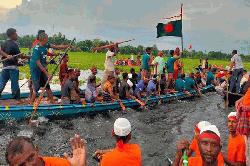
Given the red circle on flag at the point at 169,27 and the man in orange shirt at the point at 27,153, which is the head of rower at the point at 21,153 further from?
the red circle on flag at the point at 169,27

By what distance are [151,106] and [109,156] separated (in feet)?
41.5

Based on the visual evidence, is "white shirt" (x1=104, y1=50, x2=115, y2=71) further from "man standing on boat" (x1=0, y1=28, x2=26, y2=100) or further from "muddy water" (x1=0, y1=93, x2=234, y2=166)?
"man standing on boat" (x1=0, y1=28, x2=26, y2=100)

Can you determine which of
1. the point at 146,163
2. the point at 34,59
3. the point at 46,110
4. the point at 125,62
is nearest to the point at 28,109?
the point at 46,110

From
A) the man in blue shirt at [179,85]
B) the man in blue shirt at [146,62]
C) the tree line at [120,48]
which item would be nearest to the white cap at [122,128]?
the man in blue shirt at [146,62]

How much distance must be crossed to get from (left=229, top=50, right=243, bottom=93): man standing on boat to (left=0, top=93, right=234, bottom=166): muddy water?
159 centimetres

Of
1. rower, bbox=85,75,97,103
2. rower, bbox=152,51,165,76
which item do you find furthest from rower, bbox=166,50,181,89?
rower, bbox=85,75,97,103

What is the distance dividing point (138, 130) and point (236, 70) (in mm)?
7434

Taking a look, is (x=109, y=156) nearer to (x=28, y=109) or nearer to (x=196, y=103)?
(x=28, y=109)

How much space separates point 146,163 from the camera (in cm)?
1021

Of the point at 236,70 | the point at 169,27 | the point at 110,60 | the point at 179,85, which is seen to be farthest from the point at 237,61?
the point at 110,60

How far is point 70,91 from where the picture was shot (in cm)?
1402

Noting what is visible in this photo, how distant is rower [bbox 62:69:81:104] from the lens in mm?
13836

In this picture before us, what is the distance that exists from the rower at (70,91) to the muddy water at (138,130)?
2.28ft

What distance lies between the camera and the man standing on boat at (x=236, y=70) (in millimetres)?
18812
